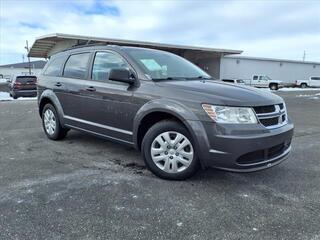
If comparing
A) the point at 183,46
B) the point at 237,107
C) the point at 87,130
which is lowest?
the point at 87,130

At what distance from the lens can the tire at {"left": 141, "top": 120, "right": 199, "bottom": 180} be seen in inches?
155

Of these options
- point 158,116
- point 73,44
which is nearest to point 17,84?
point 73,44

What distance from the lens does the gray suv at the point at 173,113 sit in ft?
12.0

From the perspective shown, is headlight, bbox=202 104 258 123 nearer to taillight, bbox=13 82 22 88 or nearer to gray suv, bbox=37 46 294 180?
gray suv, bbox=37 46 294 180

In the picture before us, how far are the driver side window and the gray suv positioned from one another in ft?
0.05

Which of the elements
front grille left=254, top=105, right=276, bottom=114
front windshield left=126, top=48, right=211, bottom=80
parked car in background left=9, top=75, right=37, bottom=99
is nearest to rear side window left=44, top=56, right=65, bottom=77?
front windshield left=126, top=48, right=211, bottom=80

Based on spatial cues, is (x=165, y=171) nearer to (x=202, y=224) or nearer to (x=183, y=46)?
(x=202, y=224)

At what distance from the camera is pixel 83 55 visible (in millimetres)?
5512

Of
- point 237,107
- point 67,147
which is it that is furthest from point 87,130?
point 237,107

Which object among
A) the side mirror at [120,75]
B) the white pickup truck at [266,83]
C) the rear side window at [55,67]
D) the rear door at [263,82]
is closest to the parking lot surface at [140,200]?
the side mirror at [120,75]

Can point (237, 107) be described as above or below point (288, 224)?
above

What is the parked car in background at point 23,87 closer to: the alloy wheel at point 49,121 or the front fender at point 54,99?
the alloy wheel at point 49,121

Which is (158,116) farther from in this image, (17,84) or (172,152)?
(17,84)

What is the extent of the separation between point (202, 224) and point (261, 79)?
129 ft
